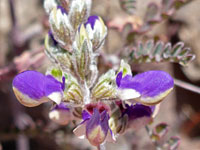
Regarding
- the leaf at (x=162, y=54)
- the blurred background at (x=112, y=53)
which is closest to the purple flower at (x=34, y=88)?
the leaf at (x=162, y=54)

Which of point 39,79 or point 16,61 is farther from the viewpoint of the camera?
point 16,61

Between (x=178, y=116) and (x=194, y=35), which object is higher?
(x=194, y=35)

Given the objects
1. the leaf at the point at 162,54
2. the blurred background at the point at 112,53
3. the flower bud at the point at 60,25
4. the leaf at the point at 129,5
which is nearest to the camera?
the flower bud at the point at 60,25

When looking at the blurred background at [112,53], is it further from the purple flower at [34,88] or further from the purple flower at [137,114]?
the purple flower at [34,88]

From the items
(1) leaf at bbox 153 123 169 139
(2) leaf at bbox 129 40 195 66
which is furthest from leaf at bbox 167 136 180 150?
(2) leaf at bbox 129 40 195 66

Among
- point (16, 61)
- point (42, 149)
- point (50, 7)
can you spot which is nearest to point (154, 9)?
point (50, 7)

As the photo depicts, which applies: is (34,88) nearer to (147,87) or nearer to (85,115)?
(85,115)

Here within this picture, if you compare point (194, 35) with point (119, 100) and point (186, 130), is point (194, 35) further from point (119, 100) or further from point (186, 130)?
point (119, 100)

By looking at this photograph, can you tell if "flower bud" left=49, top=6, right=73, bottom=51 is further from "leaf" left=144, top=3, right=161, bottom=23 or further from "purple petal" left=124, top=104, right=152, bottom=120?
"leaf" left=144, top=3, right=161, bottom=23
